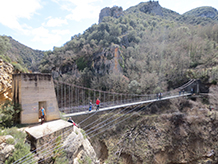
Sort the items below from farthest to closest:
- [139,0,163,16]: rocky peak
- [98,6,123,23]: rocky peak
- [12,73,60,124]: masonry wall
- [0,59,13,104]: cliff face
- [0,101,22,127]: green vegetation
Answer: [139,0,163,16]: rocky peak < [98,6,123,23]: rocky peak < [0,59,13,104]: cliff face < [12,73,60,124]: masonry wall < [0,101,22,127]: green vegetation

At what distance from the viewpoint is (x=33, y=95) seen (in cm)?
592

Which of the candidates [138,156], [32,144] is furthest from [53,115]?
[138,156]

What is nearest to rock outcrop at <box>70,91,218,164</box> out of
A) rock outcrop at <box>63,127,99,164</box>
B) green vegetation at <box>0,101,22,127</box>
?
rock outcrop at <box>63,127,99,164</box>

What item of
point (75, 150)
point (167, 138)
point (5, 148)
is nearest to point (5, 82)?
point (5, 148)

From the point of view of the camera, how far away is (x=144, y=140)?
1293 centimetres

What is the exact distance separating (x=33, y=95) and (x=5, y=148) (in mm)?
2515

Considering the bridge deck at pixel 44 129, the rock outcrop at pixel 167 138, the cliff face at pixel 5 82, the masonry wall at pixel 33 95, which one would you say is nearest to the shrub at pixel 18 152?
the bridge deck at pixel 44 129

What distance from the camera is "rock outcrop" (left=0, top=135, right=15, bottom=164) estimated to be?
12.4 feet

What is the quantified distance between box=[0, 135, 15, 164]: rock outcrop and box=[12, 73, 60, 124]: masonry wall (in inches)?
61.3

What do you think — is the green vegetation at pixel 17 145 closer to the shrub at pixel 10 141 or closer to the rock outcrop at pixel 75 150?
the shrub at pixel 10 141

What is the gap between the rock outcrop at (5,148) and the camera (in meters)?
3.77

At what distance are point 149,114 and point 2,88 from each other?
48.8ft

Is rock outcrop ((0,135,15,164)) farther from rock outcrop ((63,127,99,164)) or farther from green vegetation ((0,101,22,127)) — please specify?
rock outcrop ((63,127,99,164))

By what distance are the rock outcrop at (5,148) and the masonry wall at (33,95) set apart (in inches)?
61.3
